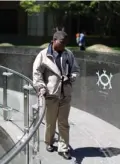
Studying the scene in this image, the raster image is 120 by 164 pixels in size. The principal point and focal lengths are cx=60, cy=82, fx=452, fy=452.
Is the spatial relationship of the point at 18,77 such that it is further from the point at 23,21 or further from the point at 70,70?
the point at 23,21

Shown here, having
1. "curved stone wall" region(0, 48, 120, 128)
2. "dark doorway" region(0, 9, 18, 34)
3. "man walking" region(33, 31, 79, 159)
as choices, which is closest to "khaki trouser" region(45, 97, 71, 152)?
"man walking" region(33, 31, 79, 159)

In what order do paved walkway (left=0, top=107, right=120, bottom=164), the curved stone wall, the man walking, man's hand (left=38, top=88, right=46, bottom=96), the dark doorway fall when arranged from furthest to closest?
the dark doorway → the curved stone wall → paved walkway (left=0, top=107, right=120, bottom=164) → the man walking → man's hand (left=38, top=88, right=46, bottom=96)

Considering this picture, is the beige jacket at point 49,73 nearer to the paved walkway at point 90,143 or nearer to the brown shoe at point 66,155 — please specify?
the paved walkway at point 90,143

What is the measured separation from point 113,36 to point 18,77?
32518mm

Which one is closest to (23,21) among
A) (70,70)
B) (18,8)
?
(18,8)

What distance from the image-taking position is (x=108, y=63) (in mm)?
8086

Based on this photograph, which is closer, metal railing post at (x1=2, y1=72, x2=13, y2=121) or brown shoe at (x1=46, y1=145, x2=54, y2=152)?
brown shoe at (x1=46, y1=145, x2=54, y2=152)

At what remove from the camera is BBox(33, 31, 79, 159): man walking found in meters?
5.72

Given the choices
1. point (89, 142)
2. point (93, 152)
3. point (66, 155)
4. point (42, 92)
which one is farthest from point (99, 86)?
point (42, 92)

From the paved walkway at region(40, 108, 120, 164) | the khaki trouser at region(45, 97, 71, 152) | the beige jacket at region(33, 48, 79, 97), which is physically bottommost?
the paved walkway at region(40, 108, 120, 164)

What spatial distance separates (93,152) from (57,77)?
138cm

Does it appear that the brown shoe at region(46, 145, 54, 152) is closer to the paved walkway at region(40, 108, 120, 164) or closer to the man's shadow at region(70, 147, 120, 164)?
the paved walkway at region(40, 108, 120, 164)

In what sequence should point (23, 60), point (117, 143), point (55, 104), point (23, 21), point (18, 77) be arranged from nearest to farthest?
point (55, 104) < point (117, 143) < point (18, 77) < point (23, 60) < point (23, 21)

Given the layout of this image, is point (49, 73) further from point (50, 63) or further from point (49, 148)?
point (49, 148)
